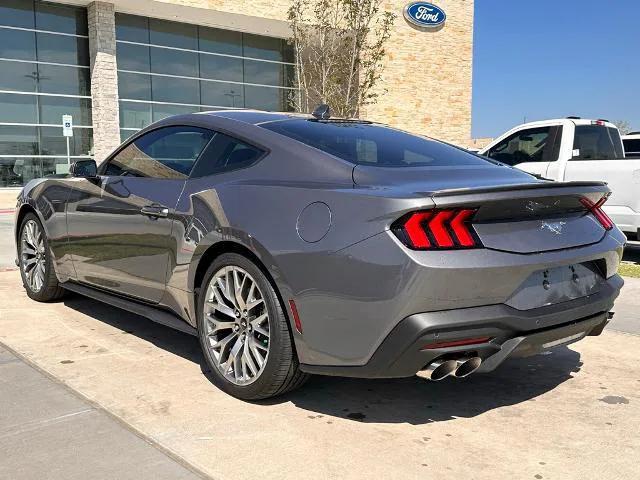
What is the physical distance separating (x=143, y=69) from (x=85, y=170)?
75.2 feet

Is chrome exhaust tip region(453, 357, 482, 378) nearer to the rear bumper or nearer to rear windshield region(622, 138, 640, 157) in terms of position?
the rear bumper

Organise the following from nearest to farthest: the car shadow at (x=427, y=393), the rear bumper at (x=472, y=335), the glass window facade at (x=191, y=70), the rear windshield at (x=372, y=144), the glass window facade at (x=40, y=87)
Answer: the rear bumper at (x=472, y=335)
the car shadow at (x=427, y=393)
the rear windshield at (x=372, y=144)
the glass window facade at (x=40, y=87)
the glass window facade at (x=191, y=70)

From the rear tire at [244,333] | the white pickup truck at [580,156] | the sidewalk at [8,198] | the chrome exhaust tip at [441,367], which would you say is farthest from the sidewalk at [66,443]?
the sidewalk at [8,198]

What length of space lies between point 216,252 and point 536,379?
1998 millimetres

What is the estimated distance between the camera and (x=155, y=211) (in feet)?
12.6

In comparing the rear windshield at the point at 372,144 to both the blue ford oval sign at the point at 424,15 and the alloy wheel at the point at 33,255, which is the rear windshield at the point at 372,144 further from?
the blue ford oval sign at the point at 424,15

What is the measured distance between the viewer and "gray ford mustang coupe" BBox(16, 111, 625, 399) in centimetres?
273

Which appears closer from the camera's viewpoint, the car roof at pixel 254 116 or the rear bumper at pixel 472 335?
the rear bumper at pixel 472 335

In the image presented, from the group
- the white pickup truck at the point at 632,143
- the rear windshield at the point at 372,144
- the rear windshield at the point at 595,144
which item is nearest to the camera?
the rear windshield at the point at 372,144

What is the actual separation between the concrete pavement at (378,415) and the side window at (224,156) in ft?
3.99

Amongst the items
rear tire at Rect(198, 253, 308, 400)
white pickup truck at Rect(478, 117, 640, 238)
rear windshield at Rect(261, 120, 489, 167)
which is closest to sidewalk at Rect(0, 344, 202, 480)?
rear tire at Rect(198, 253, 308, 400)

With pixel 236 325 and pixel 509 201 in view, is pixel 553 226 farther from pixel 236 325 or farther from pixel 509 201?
pixel 236 325

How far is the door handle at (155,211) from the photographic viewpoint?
3.77 metres

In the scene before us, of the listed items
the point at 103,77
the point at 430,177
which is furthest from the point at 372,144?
the point at 103,77
